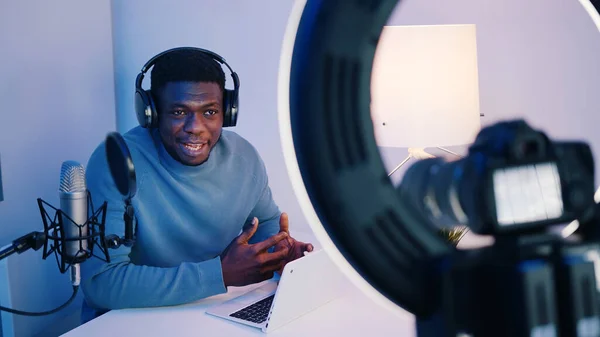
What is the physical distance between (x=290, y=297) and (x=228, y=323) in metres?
0.14

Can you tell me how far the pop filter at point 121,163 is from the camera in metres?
0.88

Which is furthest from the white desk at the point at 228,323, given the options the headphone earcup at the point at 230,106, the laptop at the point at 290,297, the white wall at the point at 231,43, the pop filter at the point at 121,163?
the white wall at the point at 231,43

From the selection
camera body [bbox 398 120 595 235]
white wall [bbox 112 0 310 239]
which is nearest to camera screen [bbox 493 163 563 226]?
camera body [bbox 398 120 595 235]

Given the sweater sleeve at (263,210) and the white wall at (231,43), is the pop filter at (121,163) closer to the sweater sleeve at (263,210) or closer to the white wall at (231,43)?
the sweater sleeve at (263,210)

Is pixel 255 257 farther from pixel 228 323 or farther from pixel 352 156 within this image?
pixel 352 156

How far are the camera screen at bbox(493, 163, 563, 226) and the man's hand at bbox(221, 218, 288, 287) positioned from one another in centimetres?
112

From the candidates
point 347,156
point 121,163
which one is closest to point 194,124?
point 121,163

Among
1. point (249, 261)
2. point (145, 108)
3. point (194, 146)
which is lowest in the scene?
point (249, 261)

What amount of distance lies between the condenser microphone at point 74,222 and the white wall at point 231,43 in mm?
1471

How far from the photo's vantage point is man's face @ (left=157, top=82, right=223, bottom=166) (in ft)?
5.69

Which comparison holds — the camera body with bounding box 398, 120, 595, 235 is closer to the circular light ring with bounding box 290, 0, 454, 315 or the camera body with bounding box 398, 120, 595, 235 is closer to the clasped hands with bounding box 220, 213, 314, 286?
the circular light ring with bounding box 290, 0, 454, 315

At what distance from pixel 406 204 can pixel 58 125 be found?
209 cm

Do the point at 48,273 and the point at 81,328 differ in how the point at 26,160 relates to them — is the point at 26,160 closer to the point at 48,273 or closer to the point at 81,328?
the point at 48,273

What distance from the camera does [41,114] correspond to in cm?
213
